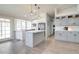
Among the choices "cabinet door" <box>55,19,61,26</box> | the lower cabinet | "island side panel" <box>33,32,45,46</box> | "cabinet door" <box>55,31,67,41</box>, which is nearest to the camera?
"island side panel" <box>33,32,45,46</box>

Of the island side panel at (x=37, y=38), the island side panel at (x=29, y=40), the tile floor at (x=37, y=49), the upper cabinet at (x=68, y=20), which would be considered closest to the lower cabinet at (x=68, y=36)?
the upper cabinet at (x=68, y=20)

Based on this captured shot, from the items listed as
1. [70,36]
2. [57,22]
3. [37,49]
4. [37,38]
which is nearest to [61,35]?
[70,36]

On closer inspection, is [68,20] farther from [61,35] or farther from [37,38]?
[37,38]

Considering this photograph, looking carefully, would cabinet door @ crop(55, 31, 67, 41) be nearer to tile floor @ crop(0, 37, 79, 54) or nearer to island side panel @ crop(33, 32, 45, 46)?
island side panel @ crop(33, 32, 45, 46)

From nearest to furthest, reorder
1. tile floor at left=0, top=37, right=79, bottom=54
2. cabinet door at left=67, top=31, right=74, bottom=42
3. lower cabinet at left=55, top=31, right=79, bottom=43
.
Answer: tile floor at left=0, top=37, right=79, bottom=54 → lower cabinet at left=55, top=31, right=79, bottom=43 → cabinet door at left=67, top=31, right=74, bottom=42

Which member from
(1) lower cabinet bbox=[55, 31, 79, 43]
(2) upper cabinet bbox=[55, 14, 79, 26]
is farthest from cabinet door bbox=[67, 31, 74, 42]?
(2) upper cabinet bbox=[55, 14, 79, 26]

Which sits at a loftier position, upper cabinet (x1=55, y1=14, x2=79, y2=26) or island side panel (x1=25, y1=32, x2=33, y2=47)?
upper cabinet (x1=55, y1=14, x2=79, y2=26)

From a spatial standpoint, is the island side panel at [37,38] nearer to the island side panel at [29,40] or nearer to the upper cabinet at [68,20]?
the island side panel at [29,40]

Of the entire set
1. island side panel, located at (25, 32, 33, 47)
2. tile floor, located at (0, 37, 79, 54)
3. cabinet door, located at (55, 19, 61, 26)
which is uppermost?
cabinet door, located at (55, 19, 61, 26)

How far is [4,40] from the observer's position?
5848mm

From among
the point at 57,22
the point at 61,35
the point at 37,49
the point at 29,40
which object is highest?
the point at 57,22

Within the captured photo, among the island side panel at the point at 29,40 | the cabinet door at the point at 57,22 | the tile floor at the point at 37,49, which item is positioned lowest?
the tile floor at the point at 37,49

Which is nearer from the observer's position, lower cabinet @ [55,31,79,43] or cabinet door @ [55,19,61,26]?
lower cabinet @ [55,31,79,43]
